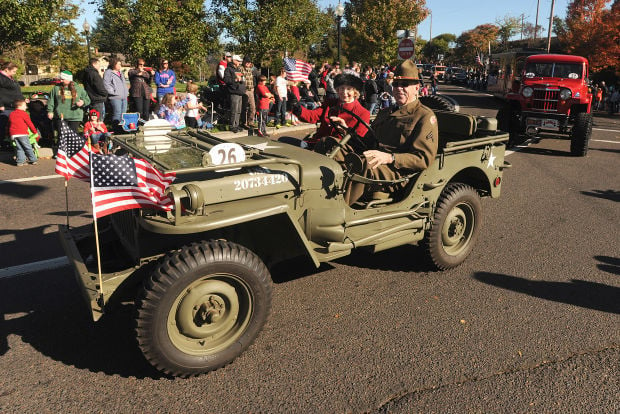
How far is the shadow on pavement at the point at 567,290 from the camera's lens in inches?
167

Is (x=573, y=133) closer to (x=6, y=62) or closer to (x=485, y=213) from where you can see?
(x=485, y=213)

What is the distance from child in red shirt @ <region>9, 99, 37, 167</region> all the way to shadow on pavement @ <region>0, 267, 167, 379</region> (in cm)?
547

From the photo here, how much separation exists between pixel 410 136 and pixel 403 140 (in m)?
0.10

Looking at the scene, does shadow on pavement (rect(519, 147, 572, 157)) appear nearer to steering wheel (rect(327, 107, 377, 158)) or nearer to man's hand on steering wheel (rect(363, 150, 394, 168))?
steering wheel (rect(327, 107, 377, 158))

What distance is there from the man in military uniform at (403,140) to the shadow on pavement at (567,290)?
4.44 ft

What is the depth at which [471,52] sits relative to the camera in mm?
78188

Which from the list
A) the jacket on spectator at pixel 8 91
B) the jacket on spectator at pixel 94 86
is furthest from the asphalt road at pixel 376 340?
the jacket on spectator at pixel 94 86

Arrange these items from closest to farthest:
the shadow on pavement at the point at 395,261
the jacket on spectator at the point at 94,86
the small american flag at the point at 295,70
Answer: the shadow on pavement at the point at 395,261 < the small american flag at the point at 295,70 < the jacket on spectator at the point at 94,86

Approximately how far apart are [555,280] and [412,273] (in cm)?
135

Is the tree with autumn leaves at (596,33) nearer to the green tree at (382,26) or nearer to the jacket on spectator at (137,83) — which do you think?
the green tree at (382,26)

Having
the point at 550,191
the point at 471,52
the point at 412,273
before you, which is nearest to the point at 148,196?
the point at 412,273

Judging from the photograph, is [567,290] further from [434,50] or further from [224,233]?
[434,50]

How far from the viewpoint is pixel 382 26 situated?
105ft

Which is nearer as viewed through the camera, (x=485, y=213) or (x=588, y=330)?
(x=588, y=330)
